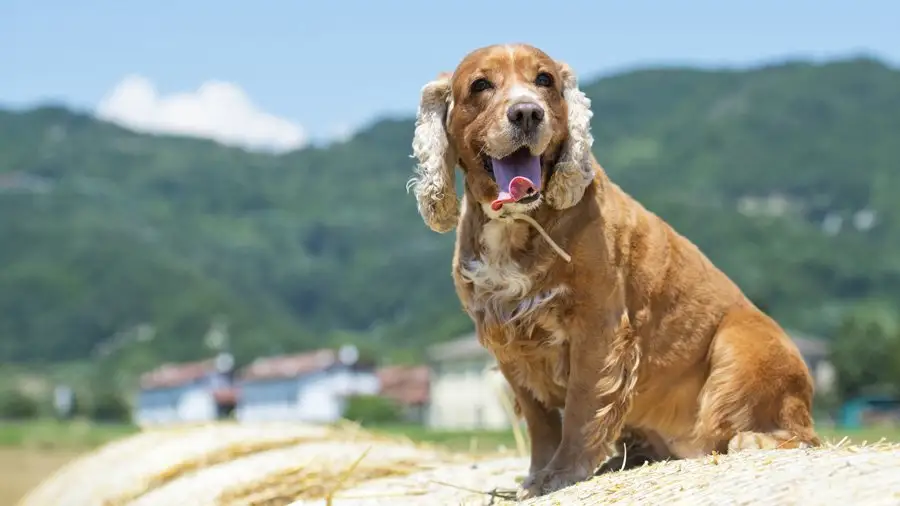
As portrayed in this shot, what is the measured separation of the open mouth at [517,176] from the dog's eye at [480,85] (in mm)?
352

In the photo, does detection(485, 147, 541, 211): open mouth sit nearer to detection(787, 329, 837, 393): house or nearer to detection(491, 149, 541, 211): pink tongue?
detection(491, 149, 541, 211): pink tongue

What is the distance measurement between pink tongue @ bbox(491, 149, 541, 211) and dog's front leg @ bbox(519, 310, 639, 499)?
79cm

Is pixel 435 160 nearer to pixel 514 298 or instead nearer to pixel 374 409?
pixel 514 298

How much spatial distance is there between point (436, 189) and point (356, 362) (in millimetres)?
113583

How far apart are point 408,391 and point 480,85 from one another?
10935 cm

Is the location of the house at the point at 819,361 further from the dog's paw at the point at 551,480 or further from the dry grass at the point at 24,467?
the dog's paw at the point at 551,480

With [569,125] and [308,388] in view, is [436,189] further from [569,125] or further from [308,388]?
[308,388]

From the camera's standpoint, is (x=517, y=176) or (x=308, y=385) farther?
(x=308, y=385)

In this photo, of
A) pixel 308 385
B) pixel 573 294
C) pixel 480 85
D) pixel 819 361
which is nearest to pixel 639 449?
pixel 573 294

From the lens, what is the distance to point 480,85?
5.85 m

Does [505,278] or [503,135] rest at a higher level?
[503,135]

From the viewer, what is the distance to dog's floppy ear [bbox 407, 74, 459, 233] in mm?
6062

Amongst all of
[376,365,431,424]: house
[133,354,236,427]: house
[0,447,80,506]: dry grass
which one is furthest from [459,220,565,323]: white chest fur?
[133,354,236,427]: house

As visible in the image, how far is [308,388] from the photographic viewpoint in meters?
115
